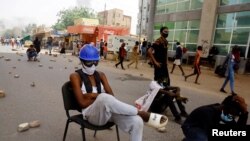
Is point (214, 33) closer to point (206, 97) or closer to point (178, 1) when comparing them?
point (178, 1)

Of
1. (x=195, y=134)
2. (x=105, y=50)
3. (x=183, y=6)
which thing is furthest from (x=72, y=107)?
(x=183, y=6)

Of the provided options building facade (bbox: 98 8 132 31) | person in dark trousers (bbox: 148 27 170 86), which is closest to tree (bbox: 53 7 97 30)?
building facade (bbox: 98 8 132 31)

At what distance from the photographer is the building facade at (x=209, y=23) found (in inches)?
785

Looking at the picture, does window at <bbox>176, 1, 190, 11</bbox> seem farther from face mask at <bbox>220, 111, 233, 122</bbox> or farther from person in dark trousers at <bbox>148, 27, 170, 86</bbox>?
face mask at <bbox>220, 111, 233, 122</bbox>

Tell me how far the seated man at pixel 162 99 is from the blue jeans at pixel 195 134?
1885mm

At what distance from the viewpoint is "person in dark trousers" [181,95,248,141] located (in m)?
3.10

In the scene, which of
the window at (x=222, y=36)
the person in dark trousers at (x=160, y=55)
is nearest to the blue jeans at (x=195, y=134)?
the person in dark trousers at (x=160, y=55)

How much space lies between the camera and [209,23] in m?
→ 23.0

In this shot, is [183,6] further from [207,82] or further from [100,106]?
[100,106]

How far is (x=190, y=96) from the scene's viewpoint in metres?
9.19

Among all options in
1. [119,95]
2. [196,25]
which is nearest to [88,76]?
[119,95]

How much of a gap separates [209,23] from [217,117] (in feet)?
68.8

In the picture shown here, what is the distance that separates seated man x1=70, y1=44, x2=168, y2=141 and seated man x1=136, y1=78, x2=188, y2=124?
199 cm

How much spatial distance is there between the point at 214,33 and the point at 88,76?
20654 mm
